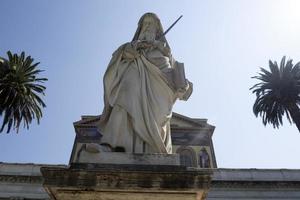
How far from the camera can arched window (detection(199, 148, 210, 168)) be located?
36.7 m

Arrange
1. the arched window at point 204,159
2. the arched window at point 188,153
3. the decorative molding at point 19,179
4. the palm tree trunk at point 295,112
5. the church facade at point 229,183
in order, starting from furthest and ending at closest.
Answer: the arched window at point 188,153
the arched window at point 204,159
the decorative molding at point 19,179
the church facade at point 229,183
the palm tree trunk at point 295,112

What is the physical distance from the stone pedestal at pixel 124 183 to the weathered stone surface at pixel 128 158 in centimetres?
35

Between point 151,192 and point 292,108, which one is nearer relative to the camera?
point 151,192

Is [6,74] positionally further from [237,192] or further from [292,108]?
[292,108]

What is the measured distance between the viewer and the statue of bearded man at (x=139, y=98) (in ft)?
13.8

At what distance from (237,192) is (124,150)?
90.2 feet

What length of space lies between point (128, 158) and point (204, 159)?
114 feet

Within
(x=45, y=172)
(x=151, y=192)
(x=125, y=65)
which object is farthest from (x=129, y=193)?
(x=125, y=65)

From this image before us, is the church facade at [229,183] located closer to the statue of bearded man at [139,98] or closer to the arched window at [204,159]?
the arched window at [204,159]

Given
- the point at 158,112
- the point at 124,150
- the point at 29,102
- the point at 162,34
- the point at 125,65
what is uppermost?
the point at 29,102

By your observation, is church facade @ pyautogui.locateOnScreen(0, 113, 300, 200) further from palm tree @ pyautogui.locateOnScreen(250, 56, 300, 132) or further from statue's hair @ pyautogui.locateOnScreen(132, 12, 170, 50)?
statue's hair @ pyautogui.locateOnScreen(132, 12, 170, 50)

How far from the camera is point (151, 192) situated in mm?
3355

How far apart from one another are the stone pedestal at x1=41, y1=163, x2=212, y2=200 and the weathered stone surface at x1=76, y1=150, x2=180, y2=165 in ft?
1.16

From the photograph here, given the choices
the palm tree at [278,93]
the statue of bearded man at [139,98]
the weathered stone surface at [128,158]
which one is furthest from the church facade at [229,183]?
the weathered stone surface at [128,158]
